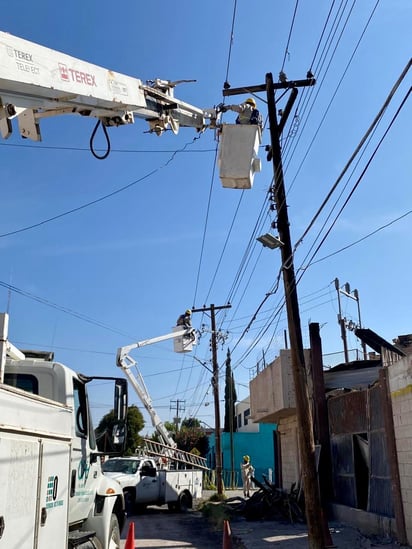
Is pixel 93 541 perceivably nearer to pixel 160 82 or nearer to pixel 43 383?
pixel 43 383

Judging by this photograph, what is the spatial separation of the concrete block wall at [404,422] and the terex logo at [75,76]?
762 cm

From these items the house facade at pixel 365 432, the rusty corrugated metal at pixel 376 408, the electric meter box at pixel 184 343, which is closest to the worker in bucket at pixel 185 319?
the electric meter box at pixel 184 343

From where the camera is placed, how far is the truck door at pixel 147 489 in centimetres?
2061

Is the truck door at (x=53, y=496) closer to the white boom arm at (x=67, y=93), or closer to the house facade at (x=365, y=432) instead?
the white boom arm at (x=67, y=93)

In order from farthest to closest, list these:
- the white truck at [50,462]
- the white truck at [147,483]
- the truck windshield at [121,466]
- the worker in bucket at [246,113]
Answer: the truck windshield at [121,466] < the white truck at [147,483] < the worker in bucket at [246,113] < the white truck at [50,462]

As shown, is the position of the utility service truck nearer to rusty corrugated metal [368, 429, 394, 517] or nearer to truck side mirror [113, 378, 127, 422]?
rusty corrugated metal [368, 429, 394, 517]

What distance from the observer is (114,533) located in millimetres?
7730

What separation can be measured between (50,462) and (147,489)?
16.7m

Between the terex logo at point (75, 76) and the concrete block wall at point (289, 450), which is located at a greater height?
the terex logo at point (75, 76)

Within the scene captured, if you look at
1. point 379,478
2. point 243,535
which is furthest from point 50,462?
point 243,535

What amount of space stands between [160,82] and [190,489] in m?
19.3

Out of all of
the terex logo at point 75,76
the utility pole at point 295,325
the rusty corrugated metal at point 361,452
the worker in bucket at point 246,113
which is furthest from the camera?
the rusty corrugated metal at point 361,452

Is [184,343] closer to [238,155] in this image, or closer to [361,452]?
[361,452]

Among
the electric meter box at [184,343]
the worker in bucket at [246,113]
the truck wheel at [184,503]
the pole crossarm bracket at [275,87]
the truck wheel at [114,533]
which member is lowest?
the truck wheel at [184,503]
